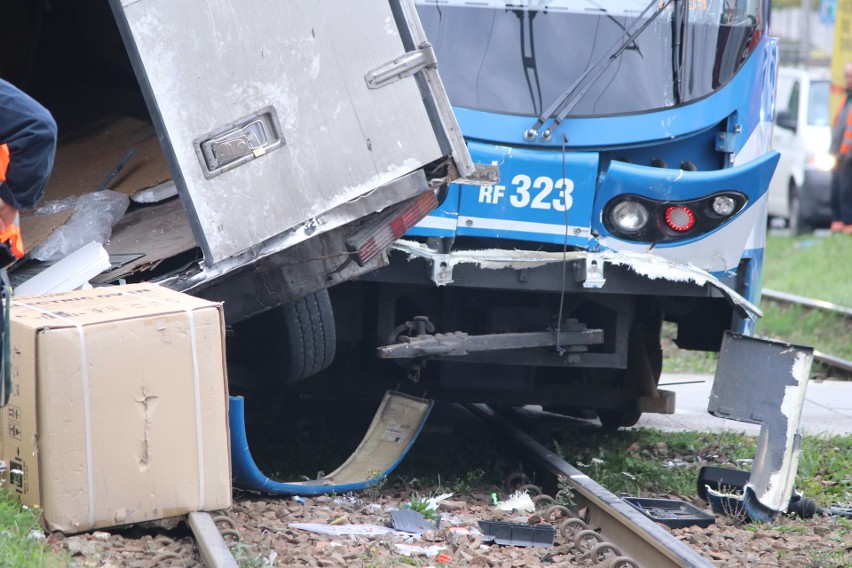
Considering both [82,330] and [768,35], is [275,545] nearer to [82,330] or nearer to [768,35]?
[82,330]

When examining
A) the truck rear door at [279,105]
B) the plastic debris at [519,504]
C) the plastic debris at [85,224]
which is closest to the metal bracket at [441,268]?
the truck rear door at [279,105]

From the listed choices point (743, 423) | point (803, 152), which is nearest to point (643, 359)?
point (743, 423)

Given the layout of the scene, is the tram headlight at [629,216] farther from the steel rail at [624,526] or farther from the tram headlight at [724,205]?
the steel rail at [624,526]

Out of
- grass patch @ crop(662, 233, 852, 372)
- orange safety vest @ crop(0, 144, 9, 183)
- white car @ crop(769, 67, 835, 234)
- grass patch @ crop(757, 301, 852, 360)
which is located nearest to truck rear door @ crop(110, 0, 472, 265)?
orange safety vest @ crop(0, 144, 9, 183)

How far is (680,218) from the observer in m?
5.61

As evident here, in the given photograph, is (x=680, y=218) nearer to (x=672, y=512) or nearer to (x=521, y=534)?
(x=672, y=512)

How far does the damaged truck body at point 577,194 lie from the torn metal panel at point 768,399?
11.8 inches

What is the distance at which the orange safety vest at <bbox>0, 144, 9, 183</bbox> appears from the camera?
3.89 m

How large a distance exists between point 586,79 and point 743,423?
10.4 ft

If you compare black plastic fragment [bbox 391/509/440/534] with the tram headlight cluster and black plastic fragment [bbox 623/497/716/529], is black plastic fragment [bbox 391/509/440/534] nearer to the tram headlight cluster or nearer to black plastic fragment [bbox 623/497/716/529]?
black plastic fragment [bbox 623/497/716/529]

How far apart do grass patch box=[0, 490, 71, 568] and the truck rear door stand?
1092 millimetres

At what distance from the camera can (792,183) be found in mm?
18500

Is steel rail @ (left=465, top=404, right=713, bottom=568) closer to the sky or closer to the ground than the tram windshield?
closer to the ground

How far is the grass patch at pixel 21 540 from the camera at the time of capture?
3.63 m
